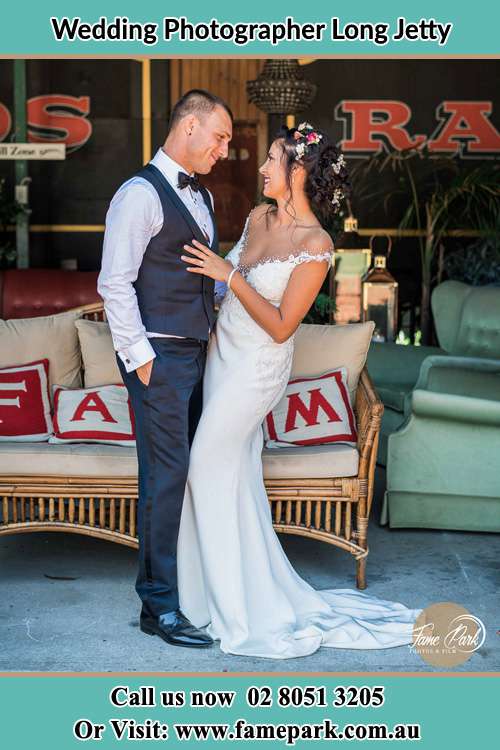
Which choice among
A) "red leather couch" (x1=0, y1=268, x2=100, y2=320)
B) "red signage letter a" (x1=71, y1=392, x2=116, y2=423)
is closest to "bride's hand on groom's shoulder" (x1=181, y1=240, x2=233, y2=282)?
"red signage letter a" (x1=71, y1=392, x2=116, y2=423)

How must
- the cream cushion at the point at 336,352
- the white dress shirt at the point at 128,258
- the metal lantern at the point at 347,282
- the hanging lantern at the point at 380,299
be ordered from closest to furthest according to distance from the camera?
the white dress shirt at the point at 128,258
the cream cushion at the point at 336,352
the hanging lantern at the point at 380,299
the metal lantern at the point at 347,282

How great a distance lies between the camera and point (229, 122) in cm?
334

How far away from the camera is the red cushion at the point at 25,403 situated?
4.19m

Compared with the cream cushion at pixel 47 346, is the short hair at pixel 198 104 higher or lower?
higher

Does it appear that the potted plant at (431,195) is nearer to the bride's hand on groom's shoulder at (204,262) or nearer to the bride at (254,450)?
the bride at (254,450)

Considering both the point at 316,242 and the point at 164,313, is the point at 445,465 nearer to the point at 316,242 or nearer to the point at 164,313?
the point at 316,242

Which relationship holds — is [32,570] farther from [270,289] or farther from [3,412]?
[270,289]

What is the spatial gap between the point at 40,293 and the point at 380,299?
2.45m

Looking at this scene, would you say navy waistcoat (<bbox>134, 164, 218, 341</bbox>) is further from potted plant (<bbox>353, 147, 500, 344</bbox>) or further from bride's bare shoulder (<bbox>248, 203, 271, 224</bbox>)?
potted plant (<bbox>353, 147, 500, 344</bbox>)

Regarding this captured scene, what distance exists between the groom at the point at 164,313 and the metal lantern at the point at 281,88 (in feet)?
12.4

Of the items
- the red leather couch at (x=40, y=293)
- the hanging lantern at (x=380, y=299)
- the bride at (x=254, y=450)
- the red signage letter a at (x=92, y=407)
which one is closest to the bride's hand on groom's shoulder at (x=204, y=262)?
the bride at (x=254, y=450)

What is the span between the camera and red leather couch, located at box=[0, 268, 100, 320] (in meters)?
7.11

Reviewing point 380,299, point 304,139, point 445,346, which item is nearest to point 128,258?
point 304,139
